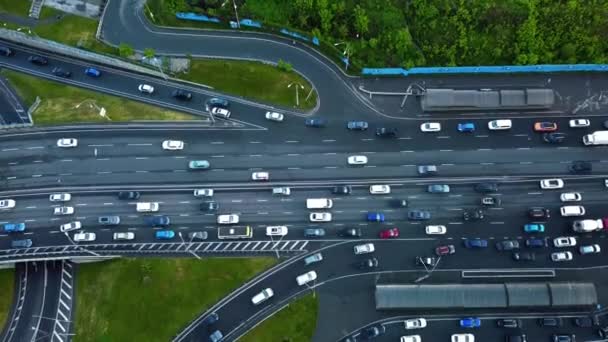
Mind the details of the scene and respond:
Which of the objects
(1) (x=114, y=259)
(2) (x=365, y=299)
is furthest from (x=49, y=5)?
(2) (x=365, y=299)

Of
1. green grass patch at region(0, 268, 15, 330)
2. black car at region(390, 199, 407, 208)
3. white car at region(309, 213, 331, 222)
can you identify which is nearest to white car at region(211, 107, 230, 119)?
white car at region(309, 213, 331, 222)


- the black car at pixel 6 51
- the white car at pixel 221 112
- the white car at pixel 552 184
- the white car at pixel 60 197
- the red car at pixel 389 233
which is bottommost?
the red car at pixel 389 233

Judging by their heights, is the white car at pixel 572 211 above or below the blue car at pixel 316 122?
below

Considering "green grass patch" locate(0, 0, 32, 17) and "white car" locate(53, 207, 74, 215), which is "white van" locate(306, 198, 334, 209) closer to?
"white car" locate(53, 207, 74, 215)

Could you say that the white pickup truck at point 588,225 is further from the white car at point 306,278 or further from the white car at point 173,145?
the white car at point 173,145

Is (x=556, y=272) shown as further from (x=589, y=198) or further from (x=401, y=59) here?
(x=401, y=59)

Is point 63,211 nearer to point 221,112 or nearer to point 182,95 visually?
point 182,95

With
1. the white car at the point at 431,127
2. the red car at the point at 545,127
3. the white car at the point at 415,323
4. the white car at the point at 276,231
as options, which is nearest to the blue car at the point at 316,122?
the white car at the point at 431,127
